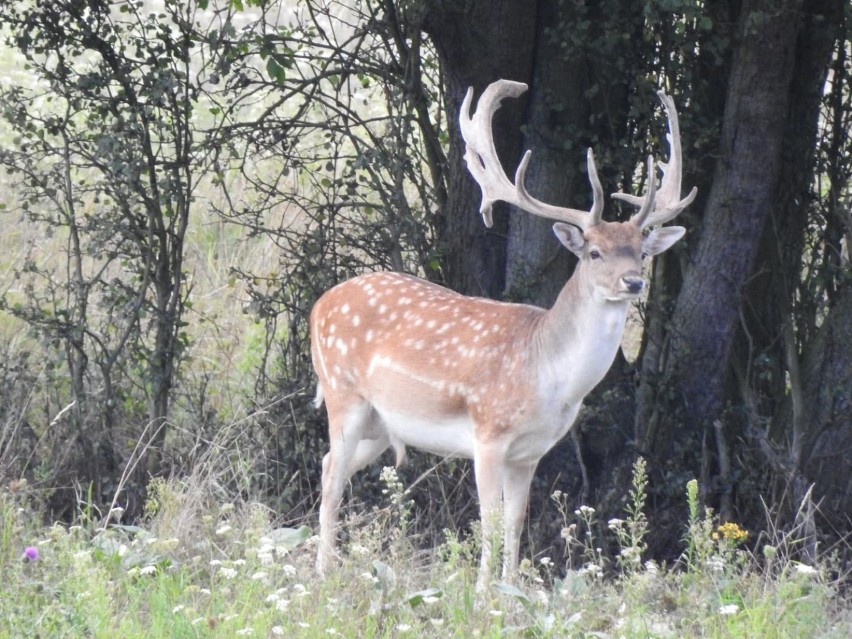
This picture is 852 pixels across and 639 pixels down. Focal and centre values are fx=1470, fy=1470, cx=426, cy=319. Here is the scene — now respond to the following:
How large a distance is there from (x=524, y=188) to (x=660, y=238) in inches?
25.4

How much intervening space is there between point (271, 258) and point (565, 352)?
4.80 metres

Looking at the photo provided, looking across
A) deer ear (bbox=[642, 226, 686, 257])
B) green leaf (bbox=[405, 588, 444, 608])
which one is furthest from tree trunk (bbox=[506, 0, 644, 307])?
→ green leaf (bbox=[405, 588, 444, 608])

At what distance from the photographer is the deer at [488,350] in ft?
20.1

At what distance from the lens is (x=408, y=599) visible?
4.76 meters

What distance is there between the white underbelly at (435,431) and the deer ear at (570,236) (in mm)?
910

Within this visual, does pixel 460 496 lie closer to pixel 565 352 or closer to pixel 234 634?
pixel 565 352

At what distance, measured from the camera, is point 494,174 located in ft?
21.5

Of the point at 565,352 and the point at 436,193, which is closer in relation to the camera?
the point at 565,352

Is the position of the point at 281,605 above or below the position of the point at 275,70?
below

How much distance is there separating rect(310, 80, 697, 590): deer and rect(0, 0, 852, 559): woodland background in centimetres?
62

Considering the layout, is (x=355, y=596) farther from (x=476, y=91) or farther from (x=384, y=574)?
(x=476, y=91)

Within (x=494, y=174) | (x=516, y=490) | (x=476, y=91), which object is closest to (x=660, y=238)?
(x=494, y=174)

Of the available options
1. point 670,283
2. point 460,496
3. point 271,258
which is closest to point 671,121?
point 670,283

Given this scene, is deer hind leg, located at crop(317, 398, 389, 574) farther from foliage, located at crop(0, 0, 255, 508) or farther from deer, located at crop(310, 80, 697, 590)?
foliage, located at crop(0, 0, 255, 508)
